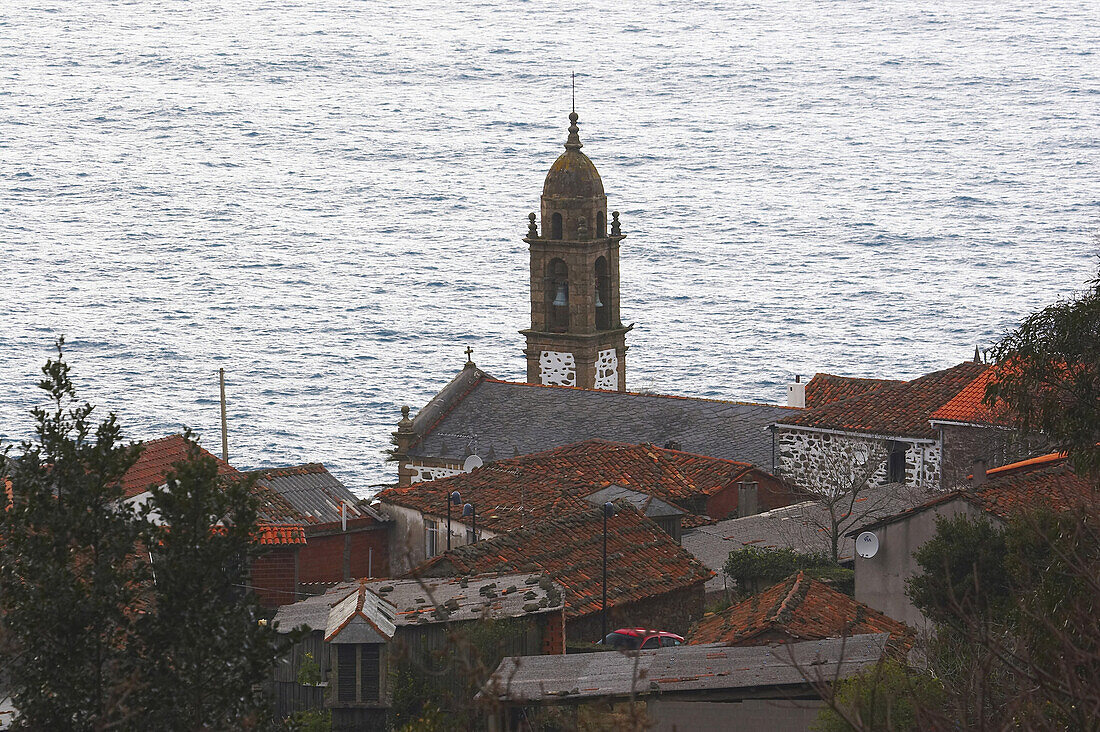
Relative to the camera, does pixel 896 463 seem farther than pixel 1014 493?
Yes

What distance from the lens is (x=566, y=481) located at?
46.3 m

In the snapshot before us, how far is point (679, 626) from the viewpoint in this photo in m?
33.7

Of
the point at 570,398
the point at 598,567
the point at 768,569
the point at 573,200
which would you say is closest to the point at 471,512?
the point at 768,569

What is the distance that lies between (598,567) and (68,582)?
18.5m

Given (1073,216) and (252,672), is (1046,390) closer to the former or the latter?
(252,672)

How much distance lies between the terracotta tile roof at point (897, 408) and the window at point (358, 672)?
26389 millimetres

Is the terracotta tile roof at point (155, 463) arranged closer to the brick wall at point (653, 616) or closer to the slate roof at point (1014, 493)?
the brick wall at point (653, 616)

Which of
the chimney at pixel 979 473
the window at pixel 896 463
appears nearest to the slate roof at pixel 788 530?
the chimney at pixel 979 473

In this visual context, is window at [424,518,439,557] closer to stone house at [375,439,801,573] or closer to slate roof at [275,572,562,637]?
stone house at [375,439,801,573]

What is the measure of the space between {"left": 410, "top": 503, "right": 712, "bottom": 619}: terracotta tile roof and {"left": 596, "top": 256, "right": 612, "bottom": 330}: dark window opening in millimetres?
33114

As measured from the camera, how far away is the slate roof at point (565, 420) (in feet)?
194

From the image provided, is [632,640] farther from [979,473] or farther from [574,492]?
[574,492]

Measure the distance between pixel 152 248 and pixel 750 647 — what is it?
168 metres

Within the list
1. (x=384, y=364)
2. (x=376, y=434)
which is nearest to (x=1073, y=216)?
(x=384, y=364)
